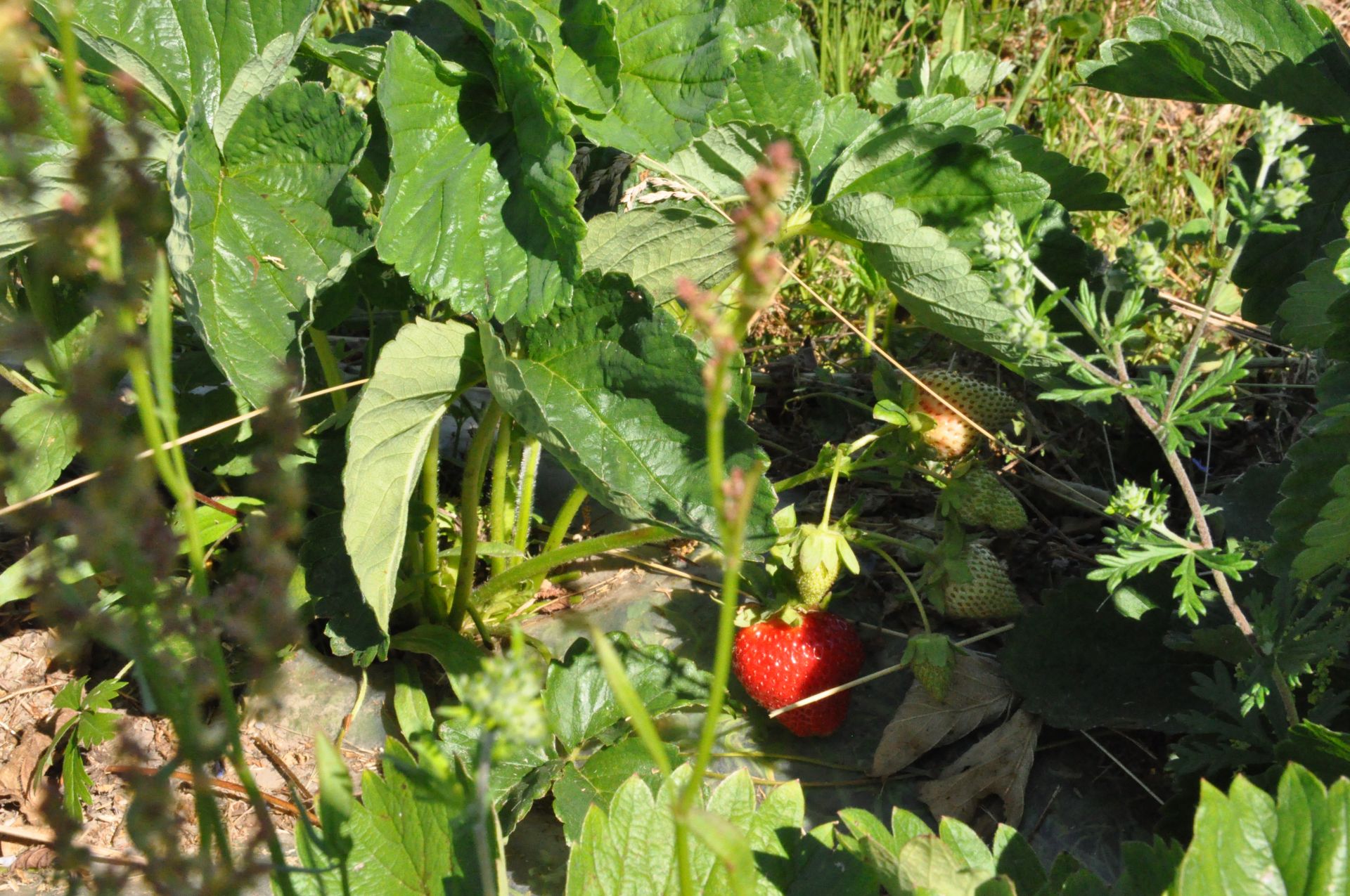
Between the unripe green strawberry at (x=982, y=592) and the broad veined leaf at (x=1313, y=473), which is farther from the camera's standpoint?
the unripe green strawberry at (x=982, y=592)

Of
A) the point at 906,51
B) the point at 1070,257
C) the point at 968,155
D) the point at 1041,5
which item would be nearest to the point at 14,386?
the point at 968,155

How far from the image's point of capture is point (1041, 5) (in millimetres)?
3205

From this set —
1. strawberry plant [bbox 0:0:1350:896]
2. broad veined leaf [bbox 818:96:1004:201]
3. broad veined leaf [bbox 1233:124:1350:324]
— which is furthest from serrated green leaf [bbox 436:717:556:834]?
broad veined leaf [bbox 1233:124:1350:324]

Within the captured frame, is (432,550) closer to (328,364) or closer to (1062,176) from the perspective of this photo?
(328,364)

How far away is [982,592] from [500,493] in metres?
0.76

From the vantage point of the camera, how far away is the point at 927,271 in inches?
58.5

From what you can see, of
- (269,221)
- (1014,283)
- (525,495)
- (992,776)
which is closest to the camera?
(1014,283)

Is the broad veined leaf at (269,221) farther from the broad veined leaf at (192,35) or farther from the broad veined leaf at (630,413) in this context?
the broad veined leaf at (630,413)

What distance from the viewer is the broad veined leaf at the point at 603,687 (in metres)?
1.58

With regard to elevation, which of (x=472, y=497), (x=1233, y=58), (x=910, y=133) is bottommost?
(x=472, y=497)

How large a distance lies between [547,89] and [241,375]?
0.49m

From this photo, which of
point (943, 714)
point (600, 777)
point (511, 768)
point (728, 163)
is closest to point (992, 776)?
point (943, 714)

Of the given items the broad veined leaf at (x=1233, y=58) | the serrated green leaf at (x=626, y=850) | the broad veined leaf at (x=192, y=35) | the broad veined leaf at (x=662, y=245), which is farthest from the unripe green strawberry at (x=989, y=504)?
the broad veined leaf at (x=192, y=35)

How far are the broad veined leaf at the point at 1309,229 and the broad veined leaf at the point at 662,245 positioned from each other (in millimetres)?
815
